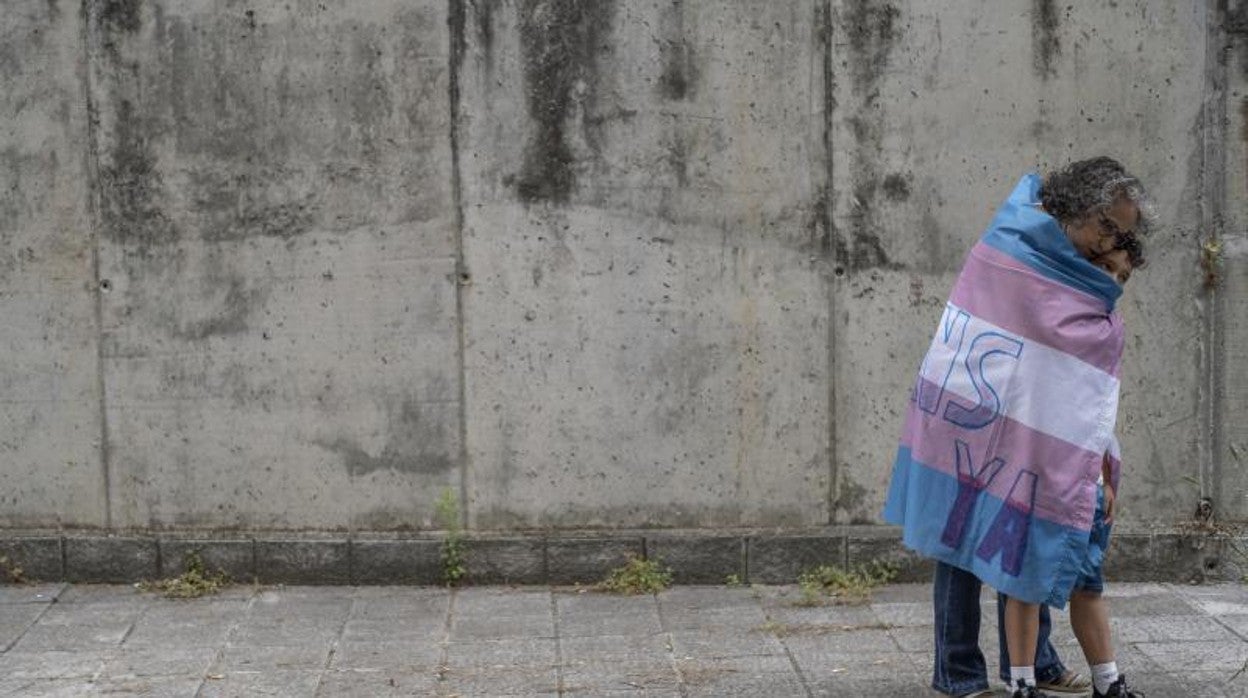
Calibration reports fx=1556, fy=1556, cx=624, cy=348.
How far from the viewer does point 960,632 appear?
521 cm

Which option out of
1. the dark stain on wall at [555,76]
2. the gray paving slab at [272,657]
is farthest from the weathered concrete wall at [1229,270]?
the gray paving slab at [272,657]

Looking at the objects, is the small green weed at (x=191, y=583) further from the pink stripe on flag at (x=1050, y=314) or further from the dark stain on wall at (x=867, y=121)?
the pink stripe on flag at (x=1050, y=314)

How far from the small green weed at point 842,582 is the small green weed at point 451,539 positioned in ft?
4.85

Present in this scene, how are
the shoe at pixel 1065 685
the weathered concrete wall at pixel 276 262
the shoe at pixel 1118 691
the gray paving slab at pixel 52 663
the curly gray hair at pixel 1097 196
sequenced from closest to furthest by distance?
the curly gray hair at pixel 1097 196, the shoe at pixel 1118 691, the shoe at pixel 1065 685, the gray paving slab at pixel 52 663, the weathered concrete wall at pixel 276 262

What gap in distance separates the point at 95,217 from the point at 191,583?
1.65 metres

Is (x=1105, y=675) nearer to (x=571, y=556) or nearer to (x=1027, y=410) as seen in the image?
(x=1027, y=410)

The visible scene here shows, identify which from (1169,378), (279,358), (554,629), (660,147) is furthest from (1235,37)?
(279,358)

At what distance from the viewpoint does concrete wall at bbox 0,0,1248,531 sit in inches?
264

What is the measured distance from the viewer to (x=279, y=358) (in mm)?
6816

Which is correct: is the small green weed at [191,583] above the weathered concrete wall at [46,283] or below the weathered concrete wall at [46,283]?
below

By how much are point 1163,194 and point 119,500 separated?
15.6ft

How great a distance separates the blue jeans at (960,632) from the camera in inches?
204

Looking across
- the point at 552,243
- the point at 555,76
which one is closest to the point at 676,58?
the point at 555,76

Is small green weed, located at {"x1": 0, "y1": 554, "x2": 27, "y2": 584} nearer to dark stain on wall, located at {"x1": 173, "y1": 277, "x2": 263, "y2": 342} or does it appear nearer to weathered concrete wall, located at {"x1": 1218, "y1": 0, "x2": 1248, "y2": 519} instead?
dark stain on wall, located at {"x1": 173, "y1": 277, "x2": 263, "y2": 342}
